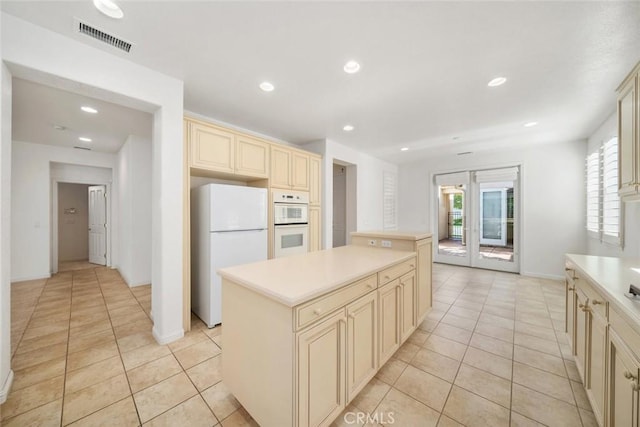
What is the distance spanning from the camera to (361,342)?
158 centimetres

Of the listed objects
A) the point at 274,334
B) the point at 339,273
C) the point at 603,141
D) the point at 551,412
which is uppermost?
the point at 603,141

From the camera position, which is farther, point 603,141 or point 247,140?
point 603,141

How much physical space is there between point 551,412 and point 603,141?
3.96 meters

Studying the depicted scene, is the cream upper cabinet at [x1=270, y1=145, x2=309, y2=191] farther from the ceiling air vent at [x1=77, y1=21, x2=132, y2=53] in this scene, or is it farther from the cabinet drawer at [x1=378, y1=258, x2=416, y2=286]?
the cabinet drawer at [x1=378, y1=258, x2=416, y2=286]

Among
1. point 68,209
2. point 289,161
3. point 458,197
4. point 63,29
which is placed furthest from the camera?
point 68,209

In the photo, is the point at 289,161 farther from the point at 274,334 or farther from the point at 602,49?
the point at 602,49

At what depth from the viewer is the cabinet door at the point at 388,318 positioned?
1791mm

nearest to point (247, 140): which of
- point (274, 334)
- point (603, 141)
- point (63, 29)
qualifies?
point (63, 29)

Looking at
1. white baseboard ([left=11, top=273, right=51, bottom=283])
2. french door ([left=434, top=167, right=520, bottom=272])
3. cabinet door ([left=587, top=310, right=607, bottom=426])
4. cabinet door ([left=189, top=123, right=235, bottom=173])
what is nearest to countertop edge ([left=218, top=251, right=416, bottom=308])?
cabinet door ([left=587, top=310, right=607, bottom=426])

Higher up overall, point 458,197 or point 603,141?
point 603,141

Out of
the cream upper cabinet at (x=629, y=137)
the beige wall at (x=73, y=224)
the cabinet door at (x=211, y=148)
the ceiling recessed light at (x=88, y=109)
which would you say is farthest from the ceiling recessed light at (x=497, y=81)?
the beige wall at (x=73, y=224)

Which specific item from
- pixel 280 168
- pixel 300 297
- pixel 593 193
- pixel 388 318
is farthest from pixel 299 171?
pixel 593 193

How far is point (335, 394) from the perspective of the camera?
138cm

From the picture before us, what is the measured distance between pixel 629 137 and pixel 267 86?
3.10m
